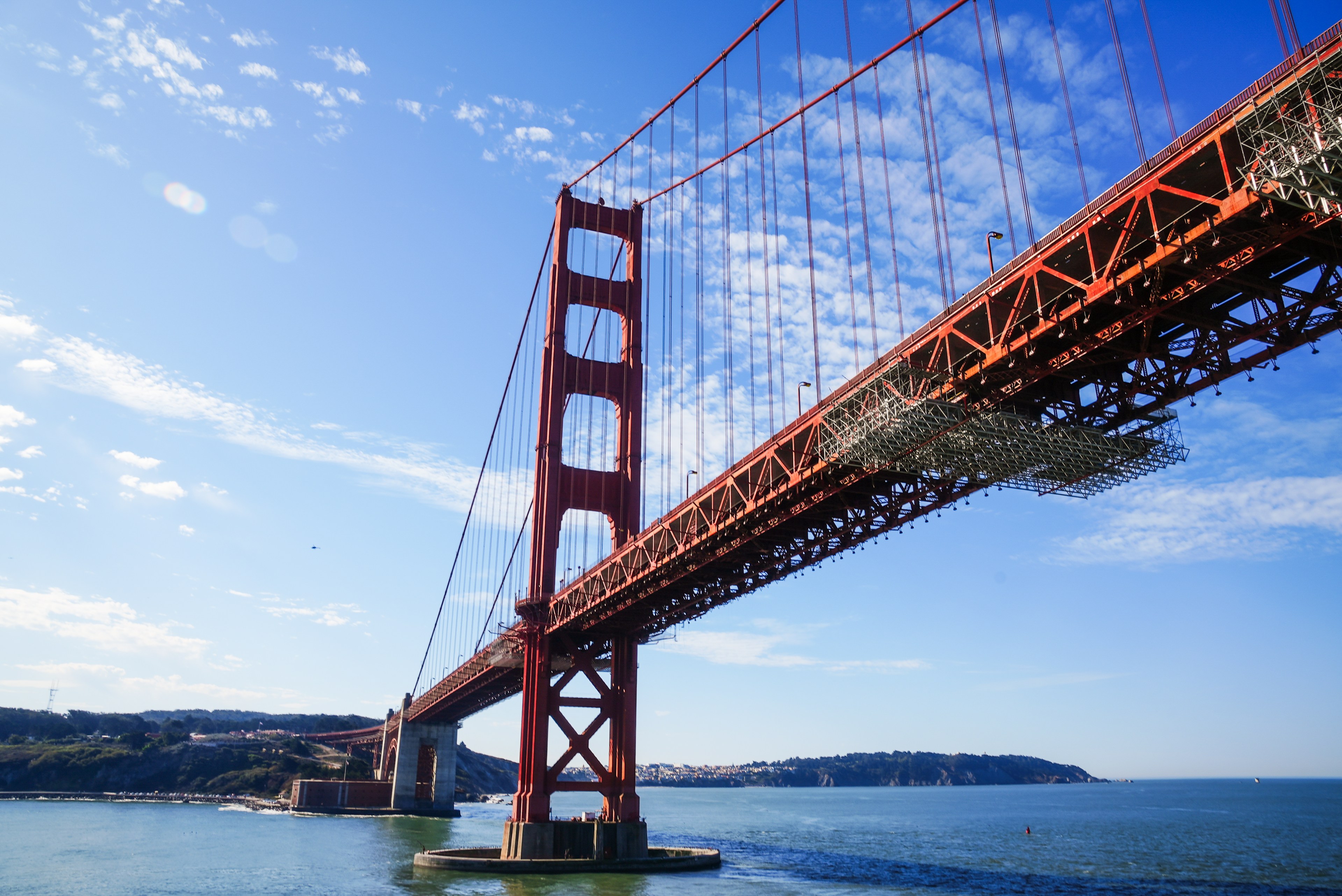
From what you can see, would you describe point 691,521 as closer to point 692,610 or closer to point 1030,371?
point 692,610

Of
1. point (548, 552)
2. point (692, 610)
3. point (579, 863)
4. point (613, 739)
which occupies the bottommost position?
point (579, 863)

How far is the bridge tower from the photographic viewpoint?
3934cm

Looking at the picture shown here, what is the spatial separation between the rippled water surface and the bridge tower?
3.46m

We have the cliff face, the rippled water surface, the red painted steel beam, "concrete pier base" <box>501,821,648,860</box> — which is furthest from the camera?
the cliff face

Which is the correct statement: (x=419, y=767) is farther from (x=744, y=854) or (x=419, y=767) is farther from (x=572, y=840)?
(x=572, y=840)

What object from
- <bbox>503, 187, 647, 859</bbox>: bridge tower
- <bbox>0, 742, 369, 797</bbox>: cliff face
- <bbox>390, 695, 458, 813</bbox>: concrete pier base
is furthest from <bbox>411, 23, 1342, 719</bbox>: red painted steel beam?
<bbox>0, 742, 369, 797</bbox>: cliff face

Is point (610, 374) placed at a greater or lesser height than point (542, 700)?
greater

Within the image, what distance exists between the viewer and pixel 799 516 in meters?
27.8

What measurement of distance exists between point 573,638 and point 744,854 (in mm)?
19941

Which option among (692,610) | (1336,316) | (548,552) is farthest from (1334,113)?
(548,552)

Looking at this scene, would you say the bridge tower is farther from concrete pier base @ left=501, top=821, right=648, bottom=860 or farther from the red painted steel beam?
the red painted steel beam

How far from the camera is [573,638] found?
42094 mm

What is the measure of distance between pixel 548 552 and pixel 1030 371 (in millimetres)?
27937

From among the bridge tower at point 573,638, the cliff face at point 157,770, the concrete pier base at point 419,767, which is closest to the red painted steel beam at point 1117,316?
the bridge tower at point 573,638
